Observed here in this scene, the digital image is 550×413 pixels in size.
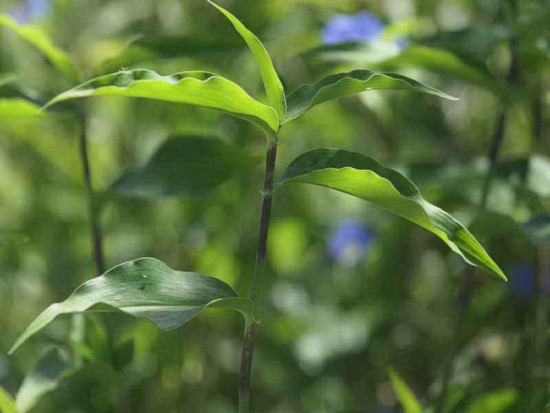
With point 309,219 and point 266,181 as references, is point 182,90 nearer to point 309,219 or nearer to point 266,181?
point 266,181

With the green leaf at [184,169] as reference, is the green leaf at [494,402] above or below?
below

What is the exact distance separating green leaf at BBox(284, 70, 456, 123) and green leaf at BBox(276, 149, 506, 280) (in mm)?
38

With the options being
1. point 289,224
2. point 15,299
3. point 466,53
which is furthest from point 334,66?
point 15,299

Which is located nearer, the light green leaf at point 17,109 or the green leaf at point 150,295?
the green leaf at point 150,295

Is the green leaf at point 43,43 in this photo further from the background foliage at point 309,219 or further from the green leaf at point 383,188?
the green leaf at point 383,188

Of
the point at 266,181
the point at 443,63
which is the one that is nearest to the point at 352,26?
the point at 443,63

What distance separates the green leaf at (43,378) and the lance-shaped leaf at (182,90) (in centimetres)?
28

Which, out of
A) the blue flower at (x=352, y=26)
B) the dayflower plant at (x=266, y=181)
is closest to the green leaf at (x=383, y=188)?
the dayflower plant at (x=266, y=181)

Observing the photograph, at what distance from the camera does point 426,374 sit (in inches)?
49.4

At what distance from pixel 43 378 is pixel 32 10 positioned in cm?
113

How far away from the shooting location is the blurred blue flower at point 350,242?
4.65 feet

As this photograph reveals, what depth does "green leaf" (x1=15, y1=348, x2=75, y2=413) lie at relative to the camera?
2.39ft

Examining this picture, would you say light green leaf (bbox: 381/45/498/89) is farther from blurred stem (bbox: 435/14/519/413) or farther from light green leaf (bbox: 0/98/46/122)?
light green leaf (bbox: 0/98/46/122)

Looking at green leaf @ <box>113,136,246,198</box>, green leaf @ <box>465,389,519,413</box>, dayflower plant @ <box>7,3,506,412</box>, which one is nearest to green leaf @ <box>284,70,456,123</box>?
dayflower plant @ <box>7,3,506,412</box>
